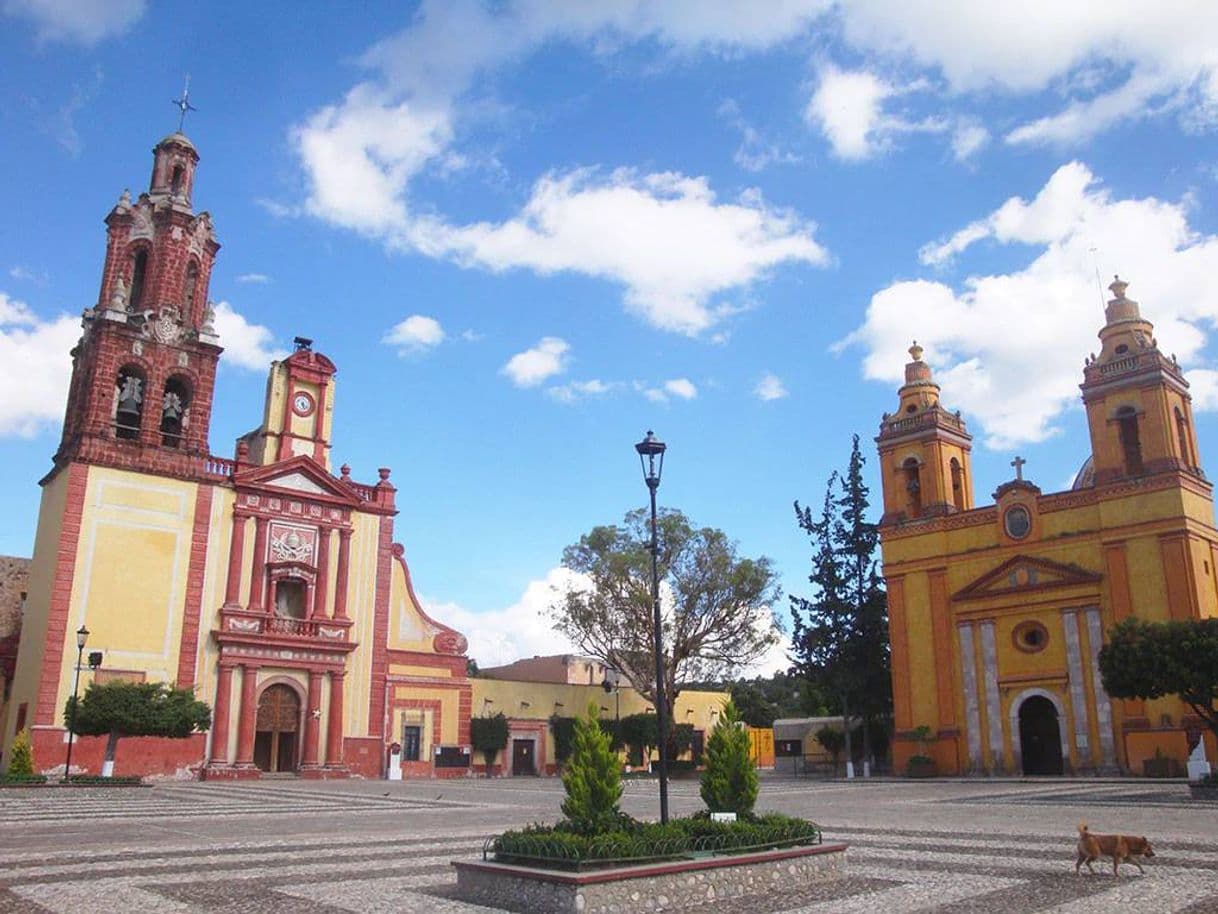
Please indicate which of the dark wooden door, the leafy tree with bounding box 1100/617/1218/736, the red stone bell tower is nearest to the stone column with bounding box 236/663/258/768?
the red stone bell tower

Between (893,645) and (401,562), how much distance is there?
2028cm

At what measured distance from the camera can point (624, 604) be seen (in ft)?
147

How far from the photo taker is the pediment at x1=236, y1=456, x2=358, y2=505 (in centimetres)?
3812

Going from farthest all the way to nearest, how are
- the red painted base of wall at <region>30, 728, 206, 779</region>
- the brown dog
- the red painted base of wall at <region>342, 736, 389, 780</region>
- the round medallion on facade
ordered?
the round medallion on facade
the red painted base of wall at <region>342, 736, 389, 780</region>
the red painted base of wall at <region>30, 728, 206, 779</region>
the brown dog

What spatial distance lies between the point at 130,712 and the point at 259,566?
29.1 feet

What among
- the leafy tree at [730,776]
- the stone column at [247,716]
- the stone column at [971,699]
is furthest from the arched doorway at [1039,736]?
the leafy tree at [730,776]

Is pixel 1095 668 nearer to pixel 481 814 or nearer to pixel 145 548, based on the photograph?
pixel 481 814

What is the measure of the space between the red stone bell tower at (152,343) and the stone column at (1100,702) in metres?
32.0

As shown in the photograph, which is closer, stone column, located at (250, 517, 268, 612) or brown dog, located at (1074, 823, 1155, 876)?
brown dog, located at (1074, 823, 1155, 876)

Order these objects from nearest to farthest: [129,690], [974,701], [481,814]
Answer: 1. [481,814]
2. [129,690]
3. [974,701]

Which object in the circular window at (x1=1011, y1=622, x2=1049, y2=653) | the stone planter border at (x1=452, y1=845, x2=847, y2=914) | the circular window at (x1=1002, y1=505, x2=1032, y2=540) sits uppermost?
the circular window at (x1=1002, y1=505, x2=1032, y2=540)

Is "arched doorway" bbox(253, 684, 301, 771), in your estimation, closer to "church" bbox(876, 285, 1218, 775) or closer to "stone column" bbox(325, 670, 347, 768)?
"stone column" bbox(325, 670, 347, 768)

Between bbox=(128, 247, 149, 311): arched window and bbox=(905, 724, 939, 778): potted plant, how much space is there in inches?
1335

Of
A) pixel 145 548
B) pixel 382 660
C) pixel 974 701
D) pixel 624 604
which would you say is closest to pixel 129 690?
pixel 145 548
